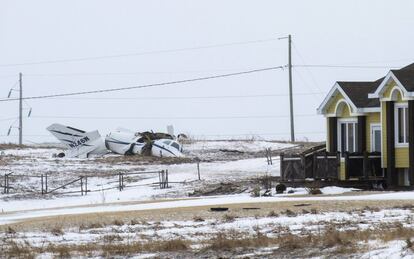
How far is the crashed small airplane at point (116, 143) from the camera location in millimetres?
67969

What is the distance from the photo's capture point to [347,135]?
45.2 meters

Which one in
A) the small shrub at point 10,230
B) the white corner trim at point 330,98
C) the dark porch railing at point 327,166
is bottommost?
the small shrub at point 10,230

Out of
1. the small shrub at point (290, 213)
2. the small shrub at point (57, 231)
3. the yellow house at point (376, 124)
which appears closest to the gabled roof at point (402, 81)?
the yellow house at point (376, 124)

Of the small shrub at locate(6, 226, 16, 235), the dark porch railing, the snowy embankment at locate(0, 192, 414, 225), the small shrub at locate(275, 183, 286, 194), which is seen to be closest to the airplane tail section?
the dark porch railing

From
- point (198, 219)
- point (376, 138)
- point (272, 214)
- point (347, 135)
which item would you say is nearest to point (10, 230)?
point (198, 219)

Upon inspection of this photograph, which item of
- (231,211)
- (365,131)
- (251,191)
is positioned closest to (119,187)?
(251,191)

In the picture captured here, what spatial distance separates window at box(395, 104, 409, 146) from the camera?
4078 cm

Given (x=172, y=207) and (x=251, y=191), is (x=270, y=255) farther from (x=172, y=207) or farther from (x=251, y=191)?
(x=251, y=191)

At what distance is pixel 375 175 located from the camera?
4219 centimetres

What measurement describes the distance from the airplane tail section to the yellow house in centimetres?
2920

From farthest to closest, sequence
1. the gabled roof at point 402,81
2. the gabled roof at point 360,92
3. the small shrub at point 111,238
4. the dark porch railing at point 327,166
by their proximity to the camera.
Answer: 1. the gabled roof at point 360,92
2. the dark porch railing at point 327,166
3. the gabled roof at point 402,81
4. the small shrub at point 111,238

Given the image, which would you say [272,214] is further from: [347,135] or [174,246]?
[347,135]

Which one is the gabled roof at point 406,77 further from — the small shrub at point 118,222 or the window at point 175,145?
the window at point 175,145

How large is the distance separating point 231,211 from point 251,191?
11.6 m
